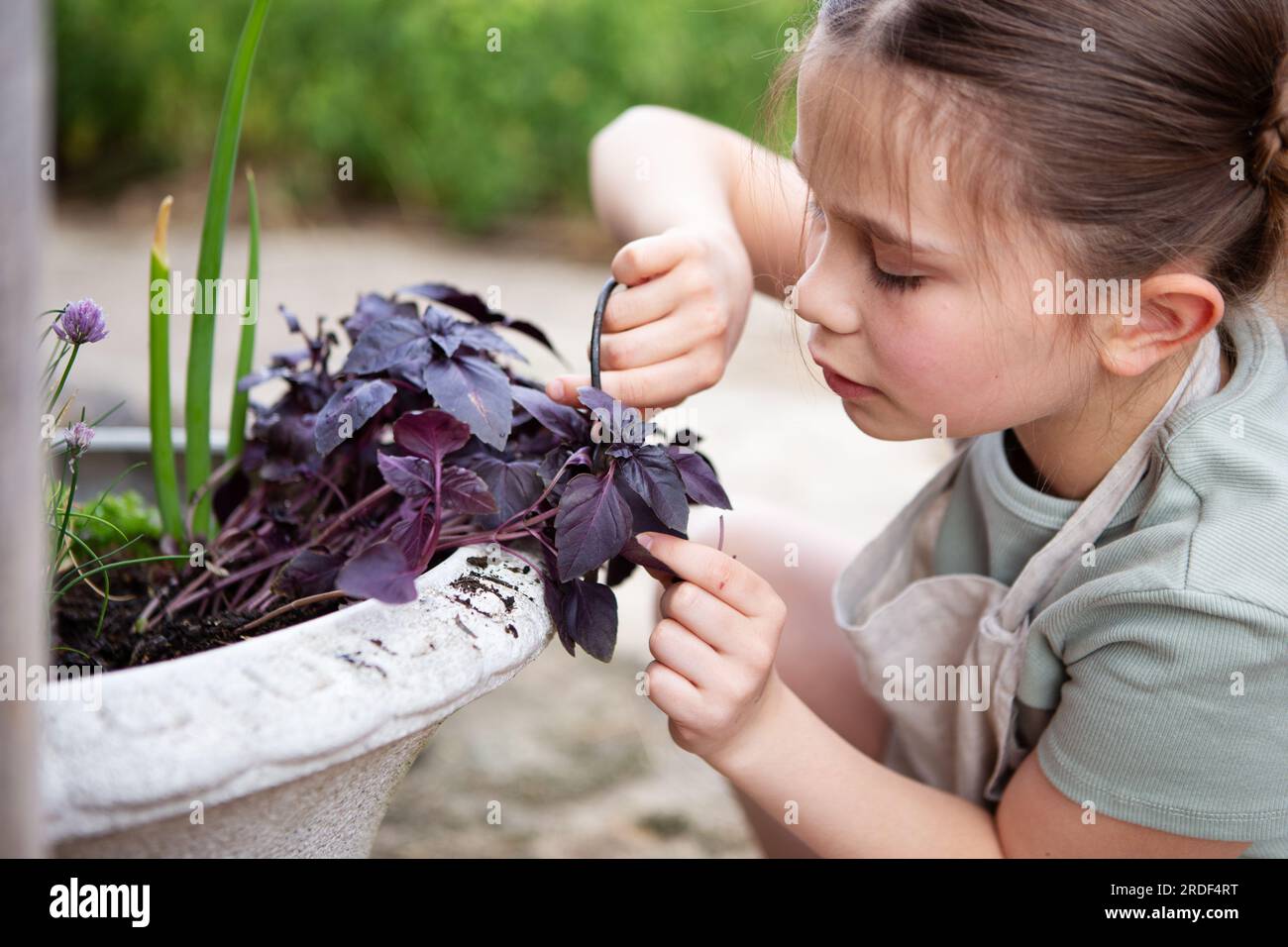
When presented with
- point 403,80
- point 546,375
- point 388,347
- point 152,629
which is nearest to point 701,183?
point 388,347

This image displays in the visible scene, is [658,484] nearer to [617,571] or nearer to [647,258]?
[617,571]

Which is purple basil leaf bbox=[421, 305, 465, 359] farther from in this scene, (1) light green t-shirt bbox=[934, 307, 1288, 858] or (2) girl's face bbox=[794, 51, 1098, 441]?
(1) light green t-shirt bbox=[934, 307, 1288, 858]

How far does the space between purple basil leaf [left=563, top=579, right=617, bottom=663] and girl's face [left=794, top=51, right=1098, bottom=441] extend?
0.32 meters

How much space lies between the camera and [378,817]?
92cm

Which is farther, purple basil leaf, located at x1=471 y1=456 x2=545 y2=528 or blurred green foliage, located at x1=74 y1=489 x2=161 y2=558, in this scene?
blurred green foliage, located at x1=74 y1=489 x2=161 y2=558

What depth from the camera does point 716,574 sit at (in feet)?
3.04

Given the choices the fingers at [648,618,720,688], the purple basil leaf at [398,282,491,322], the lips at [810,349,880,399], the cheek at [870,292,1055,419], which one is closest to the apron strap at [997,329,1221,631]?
the cheek at [870,292,1055,419]

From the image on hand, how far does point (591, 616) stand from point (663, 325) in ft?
1.04

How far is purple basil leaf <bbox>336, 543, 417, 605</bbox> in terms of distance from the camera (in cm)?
73

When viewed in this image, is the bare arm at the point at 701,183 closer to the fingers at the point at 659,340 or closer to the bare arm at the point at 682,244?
the bare arm at the point at 682,244

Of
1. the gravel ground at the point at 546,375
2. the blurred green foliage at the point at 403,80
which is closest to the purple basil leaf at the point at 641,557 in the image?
the gravel ground at the point at 546,375

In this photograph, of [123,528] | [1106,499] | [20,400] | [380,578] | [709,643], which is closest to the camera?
[20,400]

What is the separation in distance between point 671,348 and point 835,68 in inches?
10.9

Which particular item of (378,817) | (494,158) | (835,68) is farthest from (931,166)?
(494,158)
